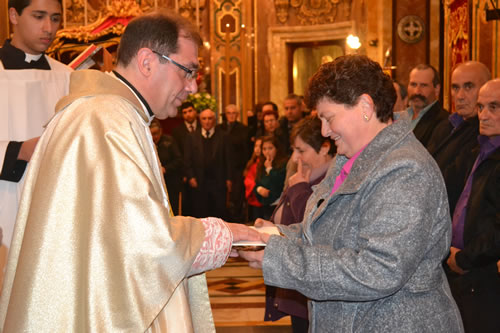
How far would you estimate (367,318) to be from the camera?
7.06 ft

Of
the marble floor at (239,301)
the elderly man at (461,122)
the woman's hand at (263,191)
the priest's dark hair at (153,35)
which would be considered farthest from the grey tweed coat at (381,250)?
the woman's hand at (263,191)

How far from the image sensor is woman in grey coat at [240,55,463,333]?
2.02 metres

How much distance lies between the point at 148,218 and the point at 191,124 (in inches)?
331

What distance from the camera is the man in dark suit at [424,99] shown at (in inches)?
192

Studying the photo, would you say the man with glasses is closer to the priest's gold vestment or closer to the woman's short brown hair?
the priest's gold vestment

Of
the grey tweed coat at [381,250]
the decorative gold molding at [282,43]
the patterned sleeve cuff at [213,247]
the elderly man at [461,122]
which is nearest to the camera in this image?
the grey tweed coat at [381,250]

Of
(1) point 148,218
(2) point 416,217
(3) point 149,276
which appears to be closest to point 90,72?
(1) point 148,218

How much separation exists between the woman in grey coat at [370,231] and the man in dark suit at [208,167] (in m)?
7.53

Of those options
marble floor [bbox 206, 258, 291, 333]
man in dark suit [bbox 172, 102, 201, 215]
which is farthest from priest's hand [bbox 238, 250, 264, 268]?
man in dark suit [bbox 172, 102, 201, 215]

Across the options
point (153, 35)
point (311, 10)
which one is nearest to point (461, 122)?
point (153, 35)

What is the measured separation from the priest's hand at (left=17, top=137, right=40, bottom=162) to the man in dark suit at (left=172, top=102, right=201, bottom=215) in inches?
264

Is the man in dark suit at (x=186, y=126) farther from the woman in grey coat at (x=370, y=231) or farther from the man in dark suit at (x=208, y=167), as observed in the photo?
the woman in grey coat at (x=370, y=231)

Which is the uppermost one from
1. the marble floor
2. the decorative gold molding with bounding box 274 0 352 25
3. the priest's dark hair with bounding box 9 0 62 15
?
the decorative gold molding with bounding box 274 0 352 25

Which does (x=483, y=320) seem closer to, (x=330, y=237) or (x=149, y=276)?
(x=330, y=237)
